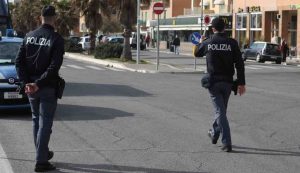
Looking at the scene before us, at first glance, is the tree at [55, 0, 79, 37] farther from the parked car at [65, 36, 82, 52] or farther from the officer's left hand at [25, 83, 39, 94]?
the officer's left hand at [25, 83, 39, 94]

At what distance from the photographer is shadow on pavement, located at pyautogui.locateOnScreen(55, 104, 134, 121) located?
12.3 meters

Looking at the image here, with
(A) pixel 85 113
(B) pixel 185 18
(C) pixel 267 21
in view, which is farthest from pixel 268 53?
(A) pixel 85 113

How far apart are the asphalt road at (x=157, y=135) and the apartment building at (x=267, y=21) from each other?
A: 36073mm

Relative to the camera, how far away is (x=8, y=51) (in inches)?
541

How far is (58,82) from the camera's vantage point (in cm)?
739

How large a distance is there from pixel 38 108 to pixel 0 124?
13.4 ft

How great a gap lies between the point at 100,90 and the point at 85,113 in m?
5.85

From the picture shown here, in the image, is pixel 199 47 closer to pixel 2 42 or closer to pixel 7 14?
pixel 2 42

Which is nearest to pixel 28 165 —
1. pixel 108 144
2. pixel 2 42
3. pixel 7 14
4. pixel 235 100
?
pixel 108 144

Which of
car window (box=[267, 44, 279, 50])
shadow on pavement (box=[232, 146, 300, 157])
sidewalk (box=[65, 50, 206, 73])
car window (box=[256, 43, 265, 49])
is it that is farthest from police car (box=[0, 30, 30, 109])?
car window (box=[256, 43, 265, 49])

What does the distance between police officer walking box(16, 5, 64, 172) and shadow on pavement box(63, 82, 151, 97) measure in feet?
31.8

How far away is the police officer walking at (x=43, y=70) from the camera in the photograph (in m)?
7.26

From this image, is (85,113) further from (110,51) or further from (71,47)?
(71,47)

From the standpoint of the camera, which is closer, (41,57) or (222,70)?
(41,57)
